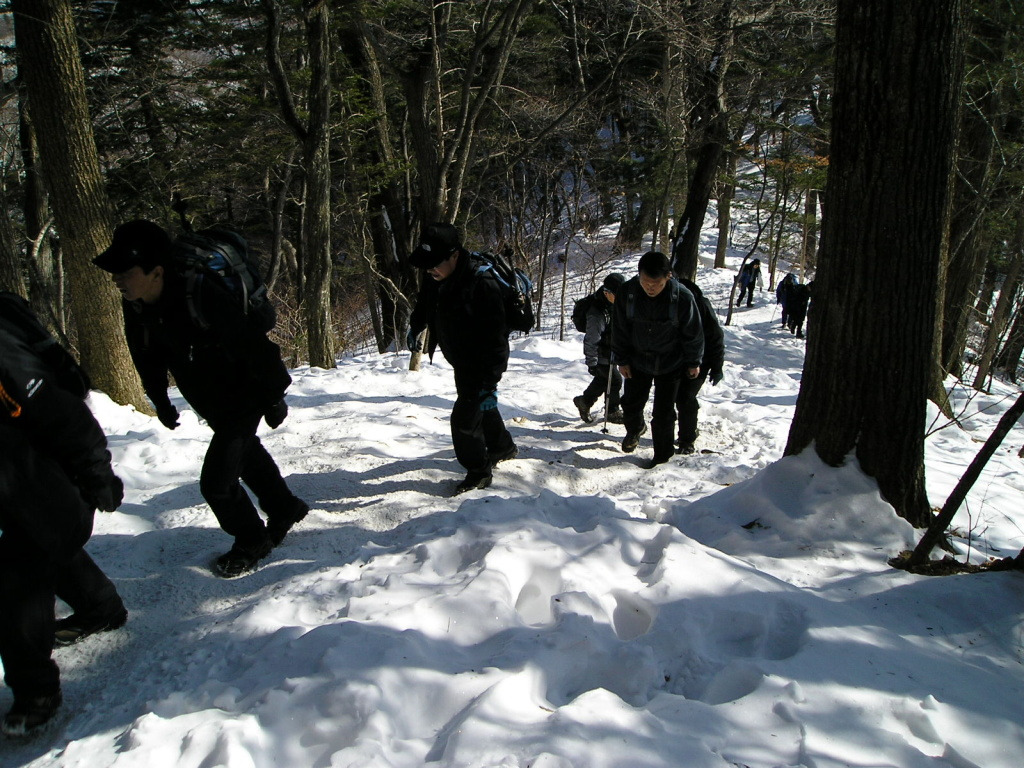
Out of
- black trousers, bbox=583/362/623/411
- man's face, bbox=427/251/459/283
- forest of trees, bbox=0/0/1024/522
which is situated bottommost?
black trousers, bbox=583/362/623/411

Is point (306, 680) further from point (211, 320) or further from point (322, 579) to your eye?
point (211, 320)

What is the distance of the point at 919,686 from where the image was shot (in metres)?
2.25

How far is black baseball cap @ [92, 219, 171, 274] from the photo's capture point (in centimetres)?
269

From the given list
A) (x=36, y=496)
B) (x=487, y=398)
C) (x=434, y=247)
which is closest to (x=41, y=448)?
(x=36, y=496)

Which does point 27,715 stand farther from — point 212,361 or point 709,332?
point 709,332

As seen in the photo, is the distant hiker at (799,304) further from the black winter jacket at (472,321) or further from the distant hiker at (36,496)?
the distant hiker at (36,496)

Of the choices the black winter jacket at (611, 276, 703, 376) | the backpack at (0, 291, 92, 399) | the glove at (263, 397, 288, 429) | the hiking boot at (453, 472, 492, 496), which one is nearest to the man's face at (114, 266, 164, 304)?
the backpack at (0, 291, 92, 399)

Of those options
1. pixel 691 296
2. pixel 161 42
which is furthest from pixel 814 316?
pixel 161 42

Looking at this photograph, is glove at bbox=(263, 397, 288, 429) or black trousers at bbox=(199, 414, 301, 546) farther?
glove at bbox=(263, 397, 288, 429)

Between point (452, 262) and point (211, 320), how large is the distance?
1.60 metres

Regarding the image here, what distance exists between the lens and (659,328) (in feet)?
16.9

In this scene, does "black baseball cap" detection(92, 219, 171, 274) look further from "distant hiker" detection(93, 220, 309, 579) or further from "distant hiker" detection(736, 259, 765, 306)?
"distant hiker" detection(736, 259, 765, 306)

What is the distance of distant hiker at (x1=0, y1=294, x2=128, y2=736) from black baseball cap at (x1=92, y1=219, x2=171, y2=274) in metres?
0.40

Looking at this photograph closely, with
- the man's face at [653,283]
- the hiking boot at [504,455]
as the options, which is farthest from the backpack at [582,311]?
the hiking boot at [504,455]
